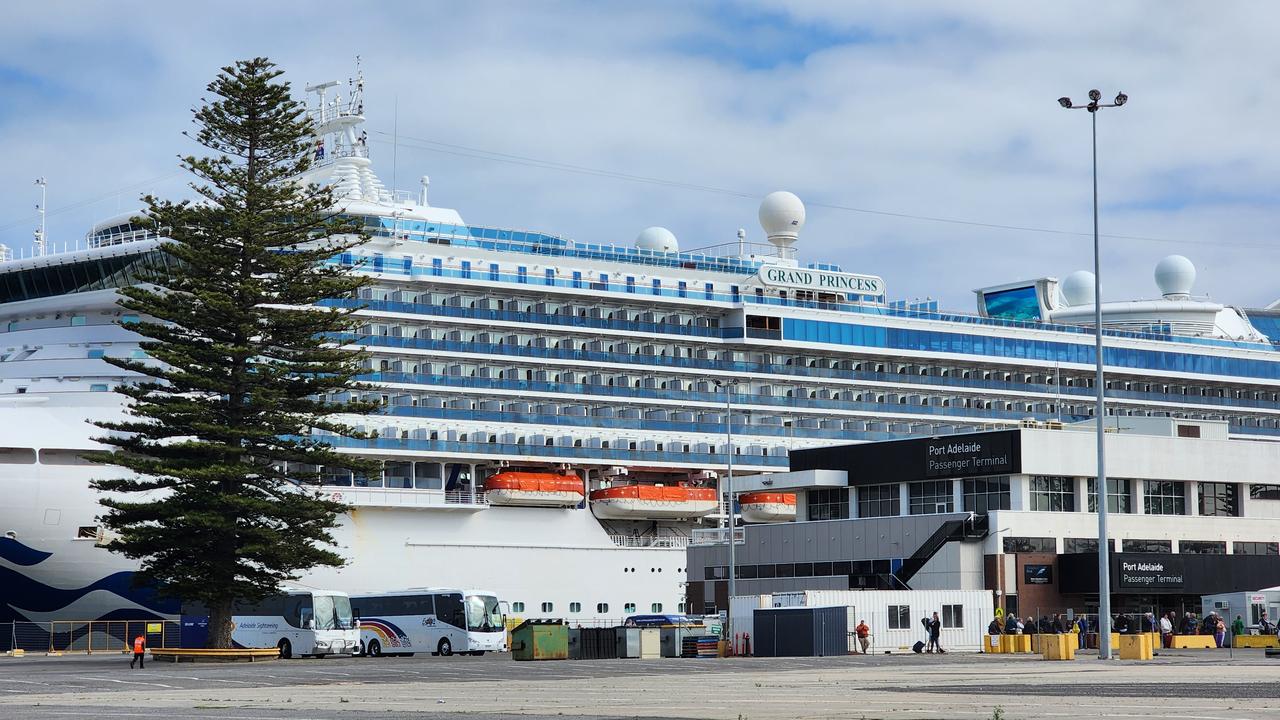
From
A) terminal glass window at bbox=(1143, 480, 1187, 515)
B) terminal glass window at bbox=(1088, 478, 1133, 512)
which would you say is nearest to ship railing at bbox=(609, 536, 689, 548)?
terminal glass window at bbox=(1088, 478, 1133, 512)

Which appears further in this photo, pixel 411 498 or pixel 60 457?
pixel 411 498

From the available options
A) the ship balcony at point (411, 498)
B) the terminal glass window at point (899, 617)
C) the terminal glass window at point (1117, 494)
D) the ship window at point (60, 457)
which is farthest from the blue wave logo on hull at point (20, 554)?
the terminal glass window at point (1117, 494)

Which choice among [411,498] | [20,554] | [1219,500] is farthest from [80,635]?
[1219,500]

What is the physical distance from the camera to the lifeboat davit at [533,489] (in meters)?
65.4

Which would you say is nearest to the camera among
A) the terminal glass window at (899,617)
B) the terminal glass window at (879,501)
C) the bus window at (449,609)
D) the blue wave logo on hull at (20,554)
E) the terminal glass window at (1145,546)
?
the terminal glass window at (899,617)

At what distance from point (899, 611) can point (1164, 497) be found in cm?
1459

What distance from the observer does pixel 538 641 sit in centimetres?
4784

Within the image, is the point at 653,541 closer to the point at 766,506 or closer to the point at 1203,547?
the point at 766,506

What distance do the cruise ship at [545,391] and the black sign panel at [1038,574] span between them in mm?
10691

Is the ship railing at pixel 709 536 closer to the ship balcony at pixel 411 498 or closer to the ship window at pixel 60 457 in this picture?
the ship balcony at pixel 411 498

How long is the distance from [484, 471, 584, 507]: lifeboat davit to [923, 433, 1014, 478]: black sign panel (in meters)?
15.3

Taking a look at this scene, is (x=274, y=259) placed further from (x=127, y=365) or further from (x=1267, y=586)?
(x=1267, y=586)

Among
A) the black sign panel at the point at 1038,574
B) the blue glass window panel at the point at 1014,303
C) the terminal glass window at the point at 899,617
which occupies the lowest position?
the terminal glass window at the point at 899,617

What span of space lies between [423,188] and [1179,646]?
3798cm
